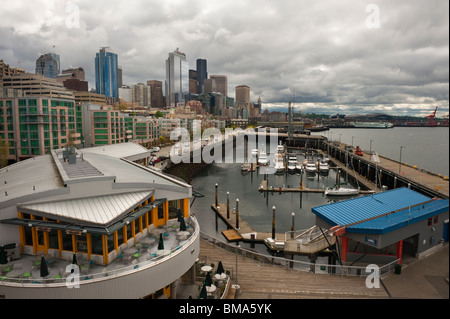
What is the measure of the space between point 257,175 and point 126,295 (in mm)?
63710

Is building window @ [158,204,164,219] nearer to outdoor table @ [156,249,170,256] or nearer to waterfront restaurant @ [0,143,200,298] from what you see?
waterfront restaurant @ [0,143,200,298]

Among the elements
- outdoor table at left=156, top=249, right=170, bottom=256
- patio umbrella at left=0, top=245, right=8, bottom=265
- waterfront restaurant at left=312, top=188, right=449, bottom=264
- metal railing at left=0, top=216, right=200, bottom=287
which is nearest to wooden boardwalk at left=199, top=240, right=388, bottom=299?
waterfront restaurant at left=312, top=188, right=449, bottom=264

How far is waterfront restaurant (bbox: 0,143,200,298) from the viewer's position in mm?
13383

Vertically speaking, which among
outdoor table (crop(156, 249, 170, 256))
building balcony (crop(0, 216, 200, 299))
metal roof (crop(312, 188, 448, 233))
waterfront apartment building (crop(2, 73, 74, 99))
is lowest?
building balcony (crop(0, 216, 200, 299))

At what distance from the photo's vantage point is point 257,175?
76.2 metres

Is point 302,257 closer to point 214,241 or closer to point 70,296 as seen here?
Answer: point 214,241

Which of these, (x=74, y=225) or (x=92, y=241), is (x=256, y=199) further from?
(x=74, y=225)

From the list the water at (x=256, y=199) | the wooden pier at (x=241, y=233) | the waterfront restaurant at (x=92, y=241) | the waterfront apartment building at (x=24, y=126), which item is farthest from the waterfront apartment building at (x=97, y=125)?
the waterfront restaurant at (x=92, y=241)

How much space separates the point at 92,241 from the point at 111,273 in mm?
2295

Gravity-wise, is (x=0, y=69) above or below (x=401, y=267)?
above

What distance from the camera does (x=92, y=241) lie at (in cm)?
1507

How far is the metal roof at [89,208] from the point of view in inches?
590

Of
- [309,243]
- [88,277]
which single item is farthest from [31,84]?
[88,277]
